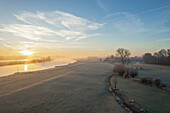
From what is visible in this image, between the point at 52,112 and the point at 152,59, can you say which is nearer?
the point at 52,112

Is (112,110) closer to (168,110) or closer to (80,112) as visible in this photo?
(80,112)

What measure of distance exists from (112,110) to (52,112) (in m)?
5.21

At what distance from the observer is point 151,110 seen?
8133mm

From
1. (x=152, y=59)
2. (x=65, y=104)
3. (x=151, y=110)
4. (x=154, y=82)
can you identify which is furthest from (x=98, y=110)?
(x=152, y=59)

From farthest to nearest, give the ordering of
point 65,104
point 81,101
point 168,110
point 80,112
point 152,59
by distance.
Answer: point 152,59 → point 81,101 → point 65,104 → point 168,110 → point 80,112

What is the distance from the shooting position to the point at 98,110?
767 centimetres

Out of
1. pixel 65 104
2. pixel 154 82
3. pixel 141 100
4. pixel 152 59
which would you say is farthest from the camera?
pixel 152 59

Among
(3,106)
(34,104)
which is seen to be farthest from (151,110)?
(3,106)

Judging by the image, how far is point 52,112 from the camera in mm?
7379

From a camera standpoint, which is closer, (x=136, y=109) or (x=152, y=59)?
(x=136, y=109)

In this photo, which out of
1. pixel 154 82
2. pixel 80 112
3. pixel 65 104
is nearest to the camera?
pixel 80 112

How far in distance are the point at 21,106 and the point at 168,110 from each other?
13.9 m

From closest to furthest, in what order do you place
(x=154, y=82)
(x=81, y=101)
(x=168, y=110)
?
(x=168, y=110) < (x=81, y=101) < (x=154, y=82)

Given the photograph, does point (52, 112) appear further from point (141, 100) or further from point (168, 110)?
point (168, 110)
